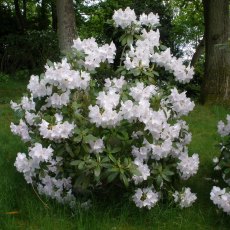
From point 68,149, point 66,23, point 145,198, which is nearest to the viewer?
point 68,149

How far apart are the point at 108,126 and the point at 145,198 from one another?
702 mm

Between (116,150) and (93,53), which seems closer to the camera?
(116,150)

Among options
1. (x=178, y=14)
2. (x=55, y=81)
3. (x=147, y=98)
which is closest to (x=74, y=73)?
(x=55, y=81)

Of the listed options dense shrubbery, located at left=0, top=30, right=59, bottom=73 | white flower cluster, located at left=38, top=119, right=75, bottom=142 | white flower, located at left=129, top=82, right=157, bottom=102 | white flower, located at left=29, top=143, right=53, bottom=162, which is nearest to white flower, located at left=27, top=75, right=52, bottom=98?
white flower cluster, located at left=38, top=119, right=75, bottom=142

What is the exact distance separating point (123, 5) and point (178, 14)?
3.21 m

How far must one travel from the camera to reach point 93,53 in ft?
13.1

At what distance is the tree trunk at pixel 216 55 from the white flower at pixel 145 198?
18.1ft

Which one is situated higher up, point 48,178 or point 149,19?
point 149,19

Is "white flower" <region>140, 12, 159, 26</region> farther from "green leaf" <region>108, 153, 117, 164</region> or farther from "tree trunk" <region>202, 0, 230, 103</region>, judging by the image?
"tree trunk" <region>202, 0, 230, 103</region>

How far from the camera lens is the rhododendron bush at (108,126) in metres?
3.63

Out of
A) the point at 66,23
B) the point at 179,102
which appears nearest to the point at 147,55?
the point at 179,102

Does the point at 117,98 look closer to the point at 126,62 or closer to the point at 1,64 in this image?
the point at 126,62

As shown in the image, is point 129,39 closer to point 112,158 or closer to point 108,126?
point 108,126

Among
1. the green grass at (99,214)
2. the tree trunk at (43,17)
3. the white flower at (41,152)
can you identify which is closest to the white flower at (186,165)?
the green grass at (99,214)
